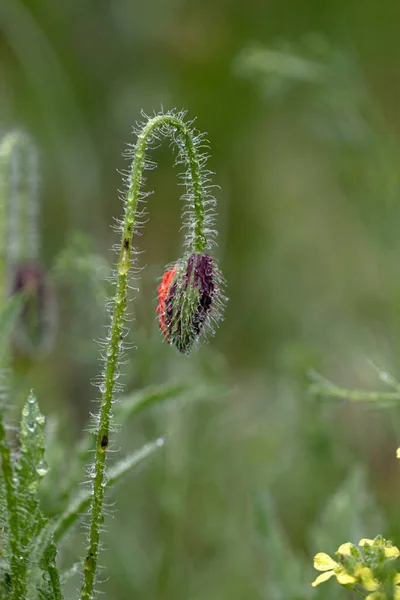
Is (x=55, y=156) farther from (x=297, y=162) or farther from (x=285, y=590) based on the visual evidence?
(x=285, y=590)

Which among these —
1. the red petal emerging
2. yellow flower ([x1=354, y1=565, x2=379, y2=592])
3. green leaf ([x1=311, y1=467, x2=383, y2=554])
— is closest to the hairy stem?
the red petal emerging

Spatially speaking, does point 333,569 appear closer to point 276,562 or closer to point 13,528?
point 13,528

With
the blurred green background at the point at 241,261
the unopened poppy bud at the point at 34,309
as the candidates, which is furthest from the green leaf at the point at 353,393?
the unopened poppy bud at the point at 34,309

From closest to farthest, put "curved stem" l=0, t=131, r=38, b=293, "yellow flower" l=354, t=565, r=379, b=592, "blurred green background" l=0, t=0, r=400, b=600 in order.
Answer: "yellow flower" l=354, t=565, r=379, b=592
"curved stem" l=0, t=131, r=38, b=293
"blurred green background" l=0, t=0, r=400, b=600

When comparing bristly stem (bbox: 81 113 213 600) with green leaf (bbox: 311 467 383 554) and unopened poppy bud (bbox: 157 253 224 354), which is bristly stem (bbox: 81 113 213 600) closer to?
unopened poppy bud (bbox: 157 253 224 354)

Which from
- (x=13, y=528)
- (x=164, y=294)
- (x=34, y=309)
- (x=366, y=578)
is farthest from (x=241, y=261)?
(x=366, y=578)

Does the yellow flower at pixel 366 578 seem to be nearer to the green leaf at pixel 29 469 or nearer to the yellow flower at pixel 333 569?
the yellow flower at pixel 333 569
